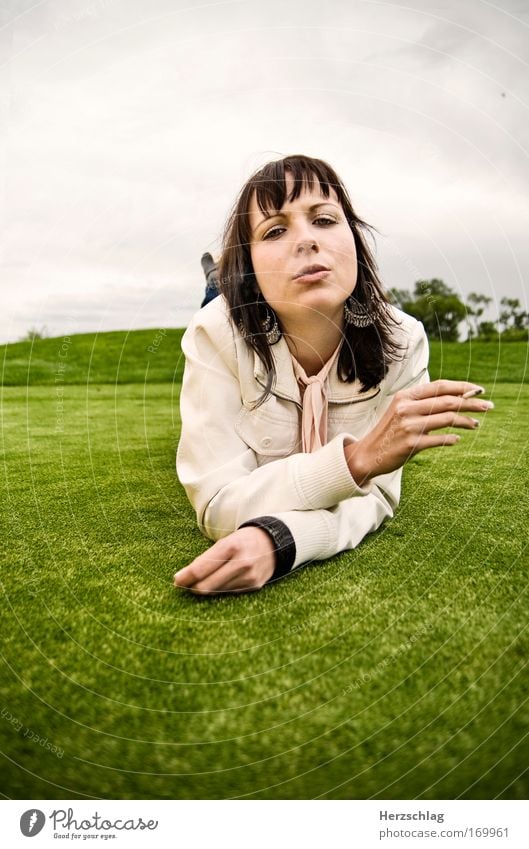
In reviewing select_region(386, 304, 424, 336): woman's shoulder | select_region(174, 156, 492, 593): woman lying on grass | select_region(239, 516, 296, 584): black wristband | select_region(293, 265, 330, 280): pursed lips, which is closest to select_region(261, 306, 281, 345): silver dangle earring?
select_region(174, 156, 492, 593): woman lying on grass

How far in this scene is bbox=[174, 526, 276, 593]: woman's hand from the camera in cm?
97

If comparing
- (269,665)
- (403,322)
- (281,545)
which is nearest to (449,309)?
(403,322)

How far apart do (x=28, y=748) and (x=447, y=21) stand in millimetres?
1401

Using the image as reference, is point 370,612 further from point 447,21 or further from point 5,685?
point 447,21

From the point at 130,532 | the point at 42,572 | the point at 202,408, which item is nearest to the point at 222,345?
the point at 202,408

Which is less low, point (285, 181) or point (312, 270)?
point (285, 181)

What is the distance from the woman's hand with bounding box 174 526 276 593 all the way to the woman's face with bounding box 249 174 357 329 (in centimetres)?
46

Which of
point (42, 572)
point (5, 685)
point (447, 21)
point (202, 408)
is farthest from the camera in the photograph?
point (447, 21)

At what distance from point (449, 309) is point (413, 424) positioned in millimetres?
641

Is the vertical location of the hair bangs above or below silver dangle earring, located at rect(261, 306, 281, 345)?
above

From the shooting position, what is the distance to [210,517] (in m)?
1.18

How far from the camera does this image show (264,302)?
1.30m

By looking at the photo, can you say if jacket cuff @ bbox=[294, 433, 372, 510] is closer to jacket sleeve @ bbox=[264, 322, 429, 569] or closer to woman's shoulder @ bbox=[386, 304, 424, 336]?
jacket sleeve @ bbox=[264, 322, 429, 569]
